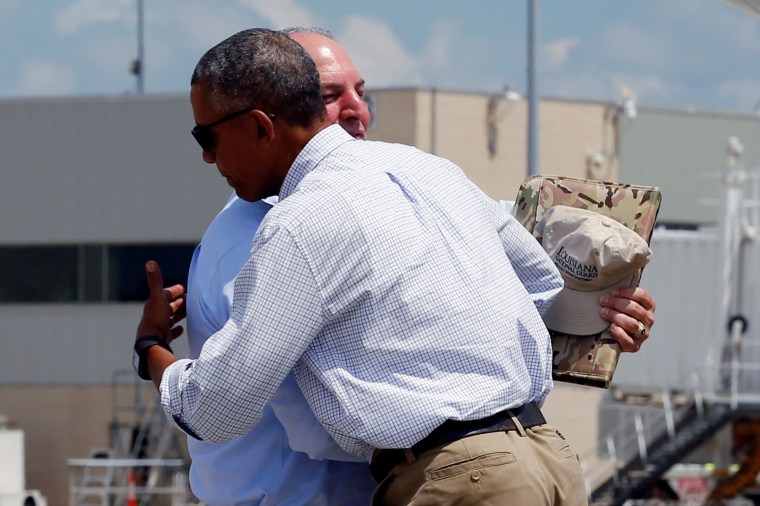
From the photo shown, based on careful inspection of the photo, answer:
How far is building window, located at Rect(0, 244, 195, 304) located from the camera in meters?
28.4

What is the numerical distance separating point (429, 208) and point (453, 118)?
24.4m

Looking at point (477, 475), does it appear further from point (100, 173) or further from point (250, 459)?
point (100, 173)

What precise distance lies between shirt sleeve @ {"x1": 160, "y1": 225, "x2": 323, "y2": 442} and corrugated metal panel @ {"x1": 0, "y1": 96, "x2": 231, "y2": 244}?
25343mm

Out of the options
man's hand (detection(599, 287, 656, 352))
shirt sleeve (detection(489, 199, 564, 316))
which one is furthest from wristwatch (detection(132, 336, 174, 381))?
man's hand (detection(599, 287, 656, 352))

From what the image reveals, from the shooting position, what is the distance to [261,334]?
2945 mm

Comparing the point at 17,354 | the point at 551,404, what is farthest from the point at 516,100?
the point at 17,354

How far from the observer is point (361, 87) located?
13.7 ft

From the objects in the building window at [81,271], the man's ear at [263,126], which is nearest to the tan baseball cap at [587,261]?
the man's ear at [263,126]

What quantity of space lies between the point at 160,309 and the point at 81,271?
25763 mm

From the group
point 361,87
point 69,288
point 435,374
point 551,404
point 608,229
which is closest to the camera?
point 435,374

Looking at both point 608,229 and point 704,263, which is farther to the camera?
point 704,263

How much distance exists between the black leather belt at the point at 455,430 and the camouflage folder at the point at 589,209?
0.52 m

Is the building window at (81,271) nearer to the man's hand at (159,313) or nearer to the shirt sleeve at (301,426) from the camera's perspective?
the man's hand at (159,313)

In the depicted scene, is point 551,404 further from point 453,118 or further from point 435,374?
point 435,374
